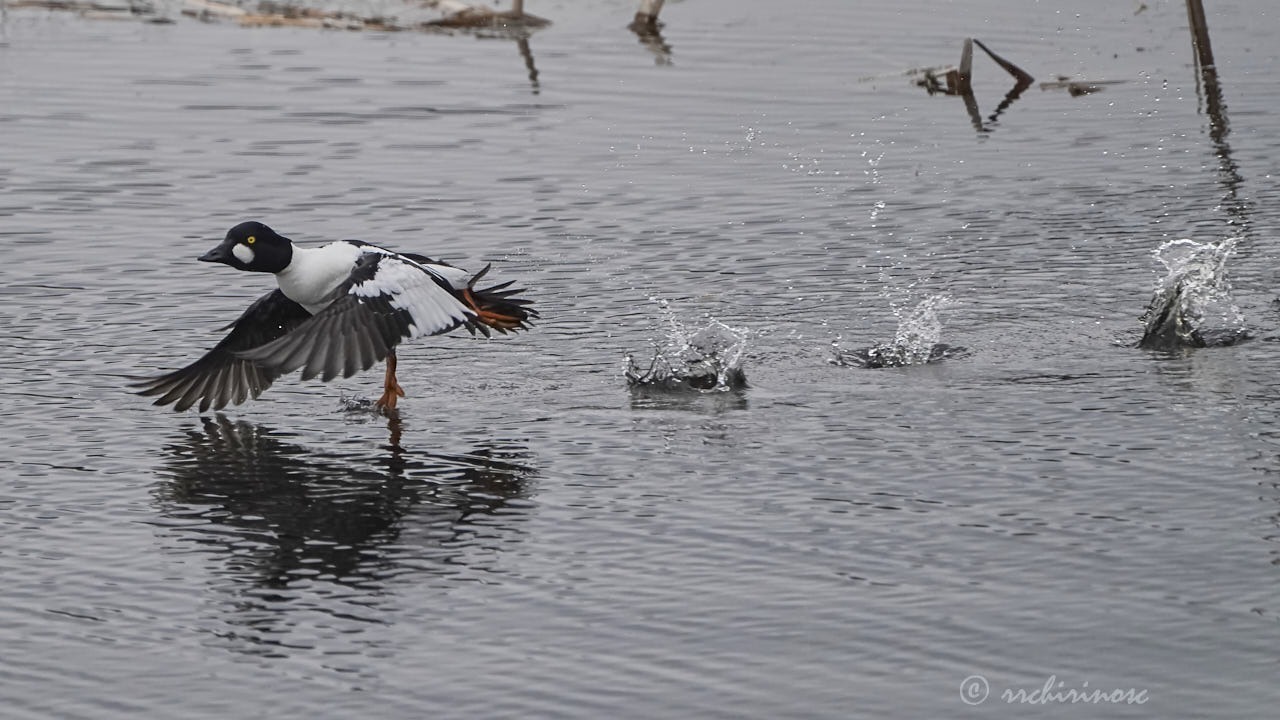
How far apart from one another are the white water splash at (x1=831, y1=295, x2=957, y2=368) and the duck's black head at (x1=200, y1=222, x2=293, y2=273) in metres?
3.35

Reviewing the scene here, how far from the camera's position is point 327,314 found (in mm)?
10789

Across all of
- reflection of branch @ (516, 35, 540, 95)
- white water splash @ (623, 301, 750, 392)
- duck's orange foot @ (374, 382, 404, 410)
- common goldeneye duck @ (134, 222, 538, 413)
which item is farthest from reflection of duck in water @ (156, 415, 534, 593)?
reflection of branch @ (516, 35, 540, 95)

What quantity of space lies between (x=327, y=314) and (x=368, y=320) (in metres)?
0.23

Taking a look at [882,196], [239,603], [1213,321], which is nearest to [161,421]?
[239,603]

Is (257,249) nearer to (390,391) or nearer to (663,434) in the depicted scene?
(390,391)

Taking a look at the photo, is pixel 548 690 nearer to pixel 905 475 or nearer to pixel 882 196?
pixel 905 475

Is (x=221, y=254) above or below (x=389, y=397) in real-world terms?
above

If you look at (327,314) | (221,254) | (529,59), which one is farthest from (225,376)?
(529,59)

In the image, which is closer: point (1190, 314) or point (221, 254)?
point (221, 254)

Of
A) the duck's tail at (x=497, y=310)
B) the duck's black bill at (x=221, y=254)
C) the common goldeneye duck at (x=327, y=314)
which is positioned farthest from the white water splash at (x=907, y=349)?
the duck's black bill at (x=221, y=254)

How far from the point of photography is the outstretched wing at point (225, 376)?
37.9 feet
